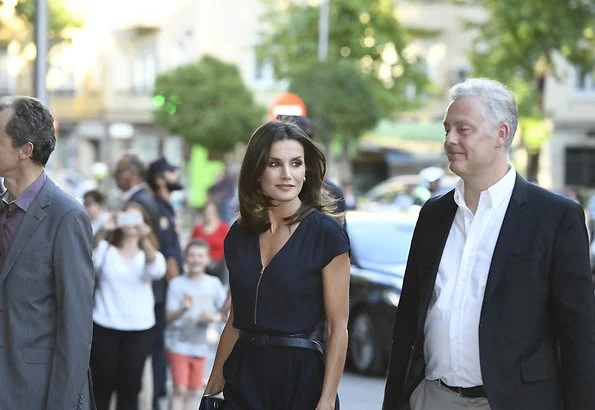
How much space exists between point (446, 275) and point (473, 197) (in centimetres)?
33

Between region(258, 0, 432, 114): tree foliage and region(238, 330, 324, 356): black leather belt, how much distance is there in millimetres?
36005

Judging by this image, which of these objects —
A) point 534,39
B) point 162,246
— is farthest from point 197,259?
point 534,39

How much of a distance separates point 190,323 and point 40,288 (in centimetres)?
468

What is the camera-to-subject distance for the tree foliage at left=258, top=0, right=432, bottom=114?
42.2 meters

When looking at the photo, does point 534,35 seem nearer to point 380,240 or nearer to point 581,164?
point 581,164

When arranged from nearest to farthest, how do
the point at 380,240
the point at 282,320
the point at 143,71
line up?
the point at 282,320, the point at 380,240, the point at 143,71

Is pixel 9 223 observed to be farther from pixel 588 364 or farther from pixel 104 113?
pixel 104 113

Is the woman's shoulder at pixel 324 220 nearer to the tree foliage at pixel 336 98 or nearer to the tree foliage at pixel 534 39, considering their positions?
the tree foliage at pixel 534 39

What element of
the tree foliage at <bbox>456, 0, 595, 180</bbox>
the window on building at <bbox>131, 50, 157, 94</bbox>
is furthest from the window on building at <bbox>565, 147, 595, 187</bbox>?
the window on building at <bbox>131, 50, 157, 94</bbox>

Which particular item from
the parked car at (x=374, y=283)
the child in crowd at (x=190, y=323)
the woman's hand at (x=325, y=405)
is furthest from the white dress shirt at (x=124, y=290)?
the parked car at (x=374, y=283)

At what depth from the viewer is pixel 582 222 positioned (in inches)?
201

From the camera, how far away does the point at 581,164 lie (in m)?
49.7

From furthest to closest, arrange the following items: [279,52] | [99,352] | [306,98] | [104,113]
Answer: [104,113], [279,52], [306,98], [99,352]

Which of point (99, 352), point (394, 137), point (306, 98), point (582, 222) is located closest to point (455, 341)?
point (582, 222)
